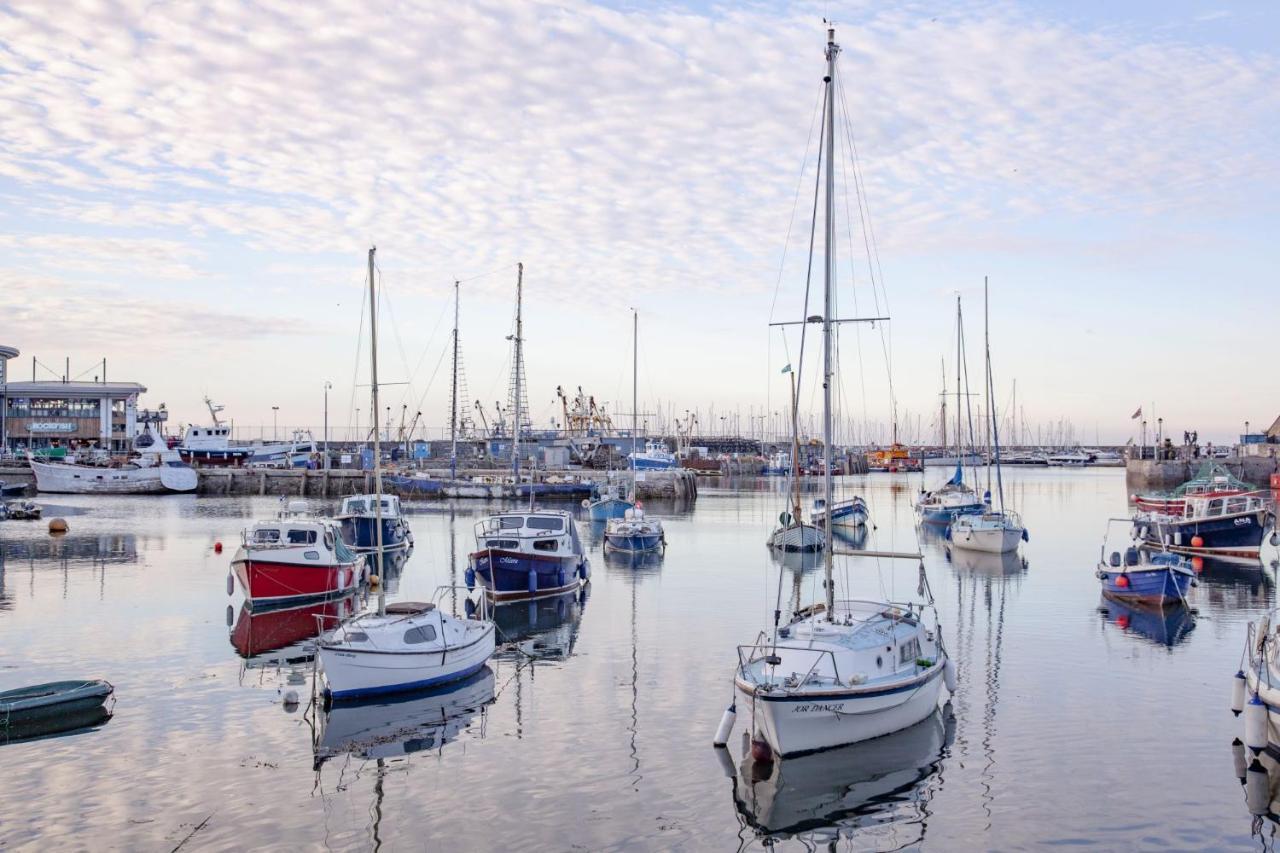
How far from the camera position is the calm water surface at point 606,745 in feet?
61.0

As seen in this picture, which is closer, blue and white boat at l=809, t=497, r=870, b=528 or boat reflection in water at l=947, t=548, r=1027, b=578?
boat reflection in water at l=947, t=548, r=1027, b=578

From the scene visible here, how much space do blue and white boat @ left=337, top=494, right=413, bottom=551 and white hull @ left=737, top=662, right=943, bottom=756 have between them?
124 ft

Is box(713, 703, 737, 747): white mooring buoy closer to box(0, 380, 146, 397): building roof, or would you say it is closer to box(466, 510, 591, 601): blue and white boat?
box(466, 510, 591, 601): blue and white boat

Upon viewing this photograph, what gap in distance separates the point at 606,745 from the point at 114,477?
368 ft

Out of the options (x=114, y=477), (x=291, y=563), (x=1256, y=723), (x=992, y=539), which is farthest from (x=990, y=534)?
(x=114, y=477)

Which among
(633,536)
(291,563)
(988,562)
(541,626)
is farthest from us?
(633,536)

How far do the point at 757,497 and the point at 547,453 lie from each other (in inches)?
1706

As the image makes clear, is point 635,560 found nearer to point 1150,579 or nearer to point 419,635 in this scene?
point 1150,579

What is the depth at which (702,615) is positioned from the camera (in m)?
40.4

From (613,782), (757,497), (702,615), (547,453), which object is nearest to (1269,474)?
(757,497)

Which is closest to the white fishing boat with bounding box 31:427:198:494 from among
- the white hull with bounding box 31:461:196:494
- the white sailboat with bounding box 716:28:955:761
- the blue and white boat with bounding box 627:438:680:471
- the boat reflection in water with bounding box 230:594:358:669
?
the white hull with bounding box 31:461:196:494

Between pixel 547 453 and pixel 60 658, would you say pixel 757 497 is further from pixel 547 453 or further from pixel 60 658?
pixel 60 658

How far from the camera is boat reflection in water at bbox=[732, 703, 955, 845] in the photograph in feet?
62.5

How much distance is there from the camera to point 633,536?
62.4 meters
